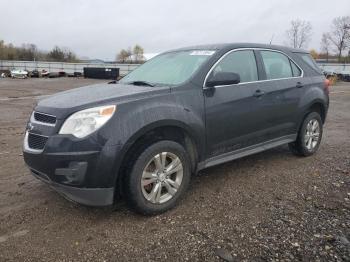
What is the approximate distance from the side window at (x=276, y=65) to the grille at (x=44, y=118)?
293 centimetres

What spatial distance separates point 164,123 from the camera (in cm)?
365

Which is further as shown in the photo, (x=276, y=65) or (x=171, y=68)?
(x=276, y=65)

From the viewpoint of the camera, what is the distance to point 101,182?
3.31m

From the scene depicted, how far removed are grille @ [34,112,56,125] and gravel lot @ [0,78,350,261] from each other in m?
0.98

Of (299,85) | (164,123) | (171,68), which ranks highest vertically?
(171,68)

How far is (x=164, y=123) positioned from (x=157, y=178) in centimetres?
56

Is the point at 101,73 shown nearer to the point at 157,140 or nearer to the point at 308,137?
the point at 308,137

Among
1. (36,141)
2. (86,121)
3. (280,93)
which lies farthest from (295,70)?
(36,141)

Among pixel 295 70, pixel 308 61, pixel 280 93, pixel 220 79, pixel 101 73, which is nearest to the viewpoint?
pixel 220 79

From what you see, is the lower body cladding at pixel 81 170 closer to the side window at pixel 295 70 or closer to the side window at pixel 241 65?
the side window at pixel 241 65

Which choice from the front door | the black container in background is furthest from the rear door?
the black container in background

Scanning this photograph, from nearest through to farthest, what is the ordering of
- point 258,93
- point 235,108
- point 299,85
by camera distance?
point 235,108
point 258,93
point 299,85

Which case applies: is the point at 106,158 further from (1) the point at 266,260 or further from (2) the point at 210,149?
(1) the point at 266,260

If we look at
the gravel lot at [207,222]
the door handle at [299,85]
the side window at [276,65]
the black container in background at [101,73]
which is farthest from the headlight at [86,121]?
the black container in background at [101,73]
